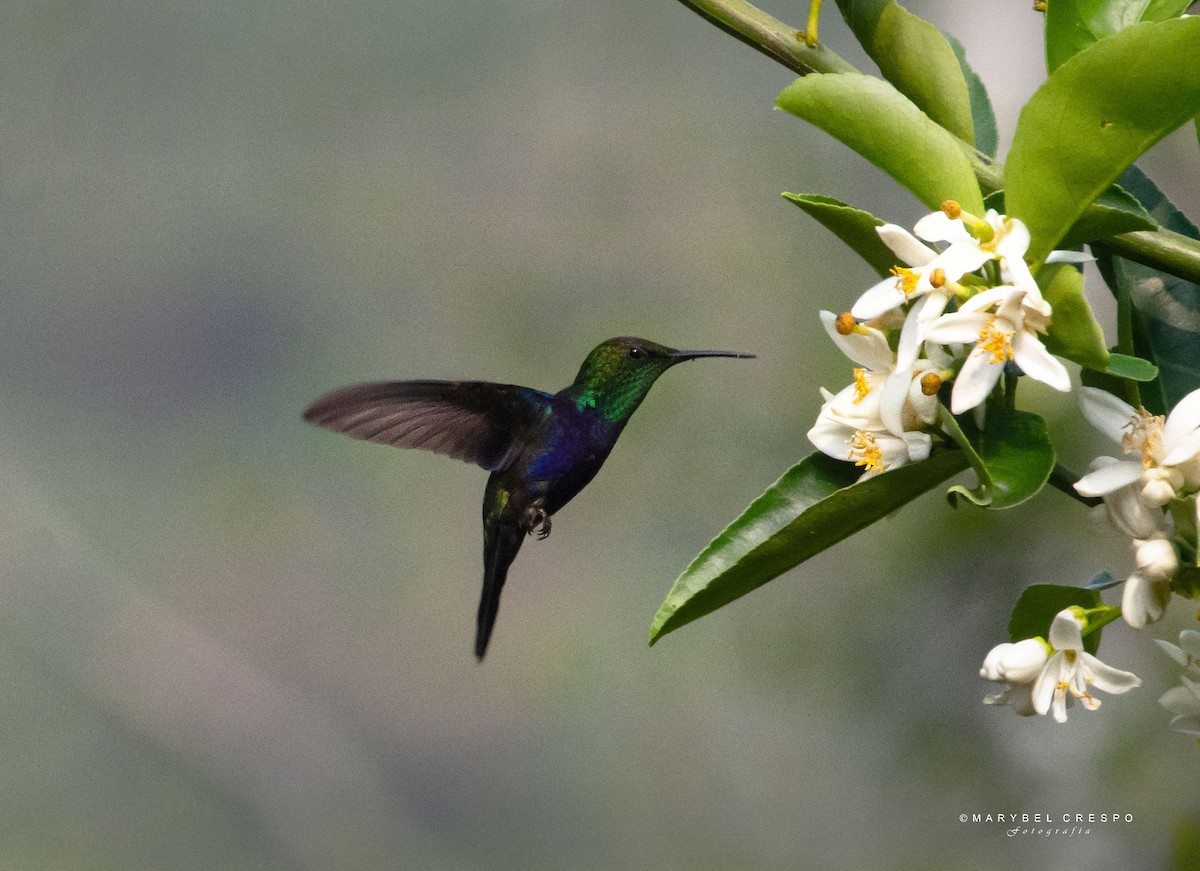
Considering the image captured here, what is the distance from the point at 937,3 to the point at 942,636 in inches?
54.2

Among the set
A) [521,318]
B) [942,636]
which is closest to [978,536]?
[942,636]

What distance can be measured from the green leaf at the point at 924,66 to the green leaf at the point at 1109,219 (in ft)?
0.35

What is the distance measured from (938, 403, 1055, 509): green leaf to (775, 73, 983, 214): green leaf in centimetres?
9

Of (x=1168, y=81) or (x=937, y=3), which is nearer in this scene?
(x=1168, y=81)

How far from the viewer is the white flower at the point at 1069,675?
567mm

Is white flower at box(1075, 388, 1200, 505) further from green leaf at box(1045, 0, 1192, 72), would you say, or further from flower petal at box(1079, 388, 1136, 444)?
green leaf at box(1045, 0, 1192, 72)

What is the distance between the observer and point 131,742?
2830 mm

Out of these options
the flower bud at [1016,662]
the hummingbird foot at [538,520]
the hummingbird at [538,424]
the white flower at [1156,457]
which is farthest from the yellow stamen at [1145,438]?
the hummingbird foot at [538,520]

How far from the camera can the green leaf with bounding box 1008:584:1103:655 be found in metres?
0.61

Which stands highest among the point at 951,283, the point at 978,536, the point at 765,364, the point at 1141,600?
the point at 951,283

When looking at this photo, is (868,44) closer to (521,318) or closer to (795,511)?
(795,511)

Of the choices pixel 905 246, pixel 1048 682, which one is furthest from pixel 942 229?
pixel 1048 682

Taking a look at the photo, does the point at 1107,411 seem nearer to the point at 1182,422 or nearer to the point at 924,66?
the point at 1182,422

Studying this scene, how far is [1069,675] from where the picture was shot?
58cm
